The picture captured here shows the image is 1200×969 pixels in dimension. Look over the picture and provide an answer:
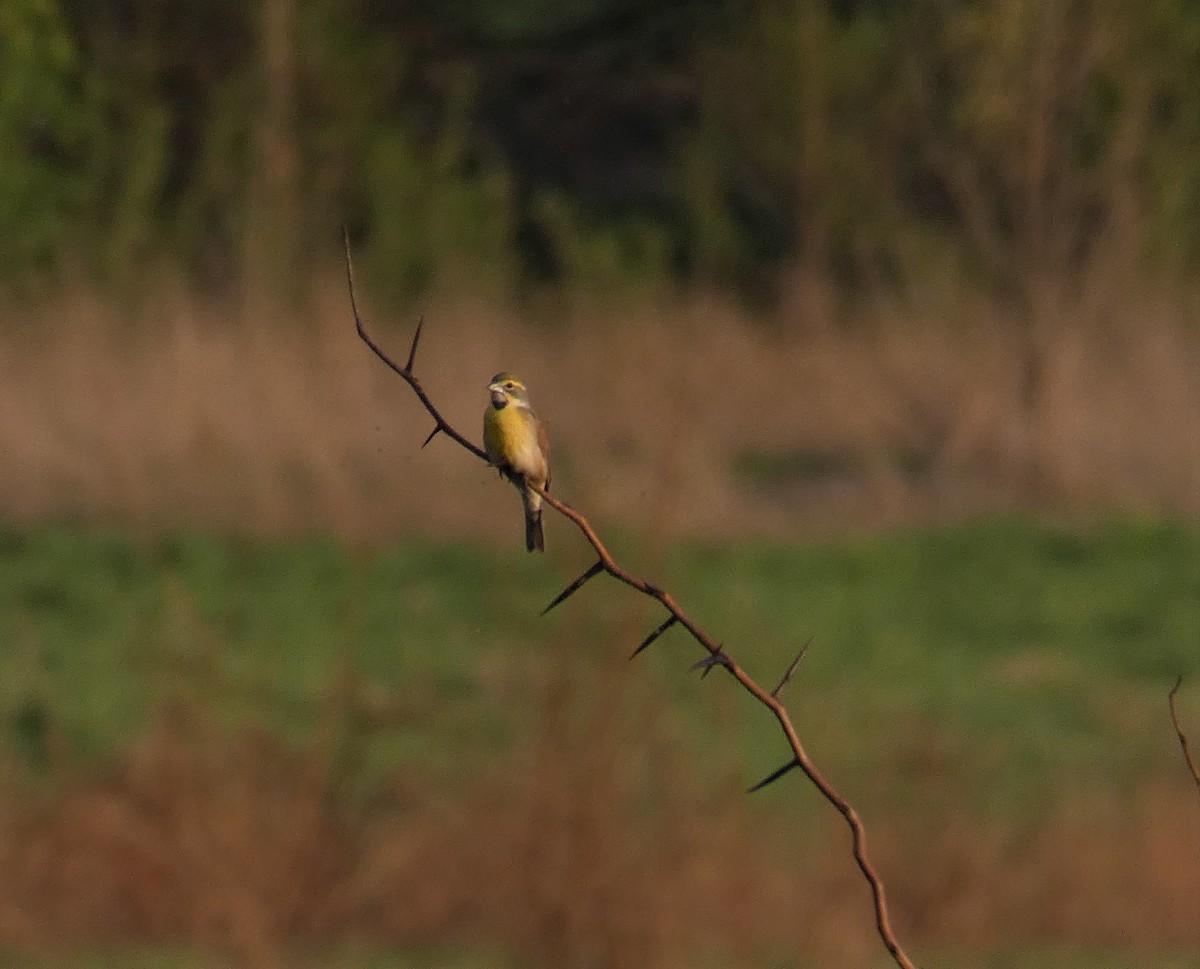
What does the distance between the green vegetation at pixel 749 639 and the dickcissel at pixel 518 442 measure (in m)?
4.32

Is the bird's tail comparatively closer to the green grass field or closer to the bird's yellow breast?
the bird's yellow breast

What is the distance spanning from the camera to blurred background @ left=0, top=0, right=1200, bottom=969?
7328 millimetres

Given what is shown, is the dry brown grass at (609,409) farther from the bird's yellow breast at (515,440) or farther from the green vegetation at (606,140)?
the bird's yellow breast at (515,440)

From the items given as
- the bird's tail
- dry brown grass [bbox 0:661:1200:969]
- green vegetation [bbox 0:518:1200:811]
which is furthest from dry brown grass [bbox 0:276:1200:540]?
the bird's tail

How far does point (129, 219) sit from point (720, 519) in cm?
386

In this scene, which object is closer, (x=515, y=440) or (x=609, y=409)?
(x=515, y=440)

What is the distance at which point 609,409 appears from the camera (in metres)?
11.9

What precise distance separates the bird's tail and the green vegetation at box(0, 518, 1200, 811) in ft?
14.5

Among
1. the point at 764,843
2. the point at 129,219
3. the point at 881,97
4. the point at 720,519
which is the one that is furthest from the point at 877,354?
the point at 764,843

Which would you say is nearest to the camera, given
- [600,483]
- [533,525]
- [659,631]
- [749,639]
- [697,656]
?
[659,631]

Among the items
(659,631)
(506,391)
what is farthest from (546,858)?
(659,631)

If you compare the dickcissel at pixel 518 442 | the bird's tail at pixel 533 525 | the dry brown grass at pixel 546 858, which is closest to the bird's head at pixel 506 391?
the dickcissel at pixel 518 442

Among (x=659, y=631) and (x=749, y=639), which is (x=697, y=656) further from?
(x=659, y=631)

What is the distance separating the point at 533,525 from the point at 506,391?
0.59 feet
